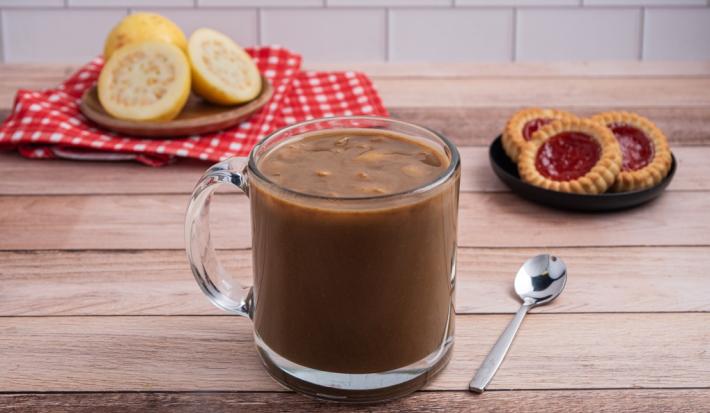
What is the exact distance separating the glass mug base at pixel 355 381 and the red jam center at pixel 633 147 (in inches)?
21.1

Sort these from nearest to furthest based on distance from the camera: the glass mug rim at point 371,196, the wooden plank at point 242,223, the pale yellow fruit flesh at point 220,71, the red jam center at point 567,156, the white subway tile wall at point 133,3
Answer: the glass mug rim at point 371,196 → the wooden plank at point 242,223 → the red jam center at point 567,156 → the pale yellow fruit flesh at point 220,71 → the white subway tile wall at point 133,3

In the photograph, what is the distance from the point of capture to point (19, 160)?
1.29 meters

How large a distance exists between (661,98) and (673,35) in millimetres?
969

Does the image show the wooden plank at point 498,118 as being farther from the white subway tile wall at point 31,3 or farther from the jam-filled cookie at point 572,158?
the white subway tile wall at point 31,3

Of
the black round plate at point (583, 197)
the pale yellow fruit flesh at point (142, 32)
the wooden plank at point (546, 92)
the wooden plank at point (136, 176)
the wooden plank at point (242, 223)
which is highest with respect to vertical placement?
the pale yellow fruit flesh at point (142, 32)

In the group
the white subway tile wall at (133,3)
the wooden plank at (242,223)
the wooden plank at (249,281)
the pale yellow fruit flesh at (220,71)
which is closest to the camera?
the wooden plank at (249,281)

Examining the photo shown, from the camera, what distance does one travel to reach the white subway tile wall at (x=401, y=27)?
2.30m

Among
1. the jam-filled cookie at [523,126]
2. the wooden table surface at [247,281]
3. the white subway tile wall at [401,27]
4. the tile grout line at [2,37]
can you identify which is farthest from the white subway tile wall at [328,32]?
the jam-filled cookie at [523,126]

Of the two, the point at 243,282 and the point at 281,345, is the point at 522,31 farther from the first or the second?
the point at 281,345

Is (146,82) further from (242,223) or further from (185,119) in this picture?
(242,223)

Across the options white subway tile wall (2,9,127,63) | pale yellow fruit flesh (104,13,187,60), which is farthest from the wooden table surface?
white subway tile wall (2,9,127,63)

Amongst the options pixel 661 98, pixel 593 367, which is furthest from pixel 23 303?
pixel 661 98

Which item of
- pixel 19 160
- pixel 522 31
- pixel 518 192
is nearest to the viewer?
pixel 518 192

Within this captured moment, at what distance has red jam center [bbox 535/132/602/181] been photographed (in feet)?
3.72
